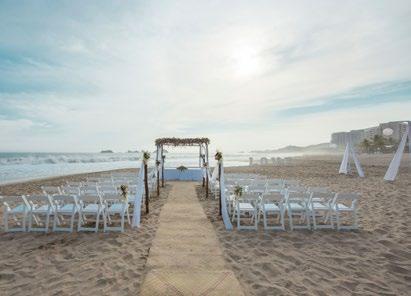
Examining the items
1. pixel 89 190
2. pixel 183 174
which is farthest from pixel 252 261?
pixel 183 174

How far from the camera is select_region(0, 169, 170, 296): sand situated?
146 inches

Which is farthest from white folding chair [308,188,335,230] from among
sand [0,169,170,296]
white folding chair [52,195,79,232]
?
white folding chair [52,195,79,232]

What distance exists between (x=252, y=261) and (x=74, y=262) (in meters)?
3.05

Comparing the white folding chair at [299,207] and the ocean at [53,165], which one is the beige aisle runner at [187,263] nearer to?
the white folding chair at [299,207]

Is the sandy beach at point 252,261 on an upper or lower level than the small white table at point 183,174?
lower

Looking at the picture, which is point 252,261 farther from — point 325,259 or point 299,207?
point 299,207

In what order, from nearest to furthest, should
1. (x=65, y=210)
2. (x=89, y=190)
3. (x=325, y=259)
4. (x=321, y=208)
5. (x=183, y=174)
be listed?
1. (x=325, y=259)
2. (x=65, y=210)
3. (x=321, y=208)
4. (x=89, y=190)
5. (x=183, y=174)

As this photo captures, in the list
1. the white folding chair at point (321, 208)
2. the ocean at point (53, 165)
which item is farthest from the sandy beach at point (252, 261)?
the ocean at point (53, 165)

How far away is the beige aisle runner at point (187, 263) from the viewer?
357 centimetres

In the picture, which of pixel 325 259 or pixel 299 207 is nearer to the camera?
pixel 325 259

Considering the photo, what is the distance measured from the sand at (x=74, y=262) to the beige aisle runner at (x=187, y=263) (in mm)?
243

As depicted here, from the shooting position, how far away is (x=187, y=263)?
4355 millimetres

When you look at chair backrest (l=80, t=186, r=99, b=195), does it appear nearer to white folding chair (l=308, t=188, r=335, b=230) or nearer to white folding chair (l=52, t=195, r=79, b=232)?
white folding chair (l=52, t=195, r=79, b=232)

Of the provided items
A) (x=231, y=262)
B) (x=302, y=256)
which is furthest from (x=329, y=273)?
(x=231, y=262)
